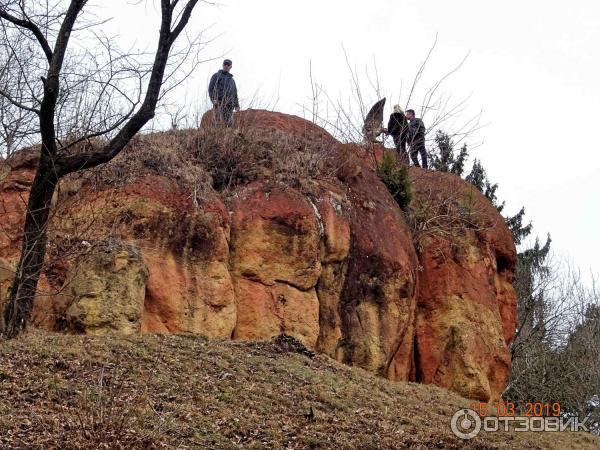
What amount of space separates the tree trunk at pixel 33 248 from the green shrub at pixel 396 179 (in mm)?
7473

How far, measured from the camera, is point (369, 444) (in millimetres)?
8547

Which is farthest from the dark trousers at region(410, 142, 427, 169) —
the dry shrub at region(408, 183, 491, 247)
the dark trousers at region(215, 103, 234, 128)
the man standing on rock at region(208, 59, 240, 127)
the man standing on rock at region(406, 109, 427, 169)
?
the dark trousers at region(215, 103, 234, 128)

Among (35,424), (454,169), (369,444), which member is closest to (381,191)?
(369,444)

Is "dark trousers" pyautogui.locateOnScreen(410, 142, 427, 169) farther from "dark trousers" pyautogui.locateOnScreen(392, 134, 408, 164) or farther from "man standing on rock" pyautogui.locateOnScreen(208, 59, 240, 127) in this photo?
"man standing on rock" pyautogui.locateOnScreen(208, 59, 240, 127)

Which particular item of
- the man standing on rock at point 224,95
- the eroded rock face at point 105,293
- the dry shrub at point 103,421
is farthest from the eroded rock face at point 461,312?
the dry shrub at point 103,421

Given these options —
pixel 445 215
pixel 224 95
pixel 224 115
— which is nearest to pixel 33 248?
pixel 224 115

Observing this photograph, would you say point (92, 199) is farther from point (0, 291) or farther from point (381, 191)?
point (381, 191)

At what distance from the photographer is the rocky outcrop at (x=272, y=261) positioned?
11.5 m

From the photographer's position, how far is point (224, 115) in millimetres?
14844

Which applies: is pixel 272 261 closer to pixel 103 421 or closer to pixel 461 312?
pixel 461 312

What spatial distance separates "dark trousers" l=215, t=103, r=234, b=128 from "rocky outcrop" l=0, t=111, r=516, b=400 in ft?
0.67

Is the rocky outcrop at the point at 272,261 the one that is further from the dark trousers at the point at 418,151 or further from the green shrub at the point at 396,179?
the dark trousers at the point at 418,151

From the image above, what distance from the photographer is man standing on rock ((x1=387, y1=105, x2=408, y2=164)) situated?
17328mm

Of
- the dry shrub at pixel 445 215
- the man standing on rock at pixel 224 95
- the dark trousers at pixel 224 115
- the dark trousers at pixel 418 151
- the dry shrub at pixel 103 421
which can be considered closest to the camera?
the dry shrub at pixel 103 421
